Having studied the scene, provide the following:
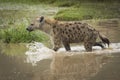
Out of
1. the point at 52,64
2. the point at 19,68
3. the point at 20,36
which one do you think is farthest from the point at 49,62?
the point at 20,36

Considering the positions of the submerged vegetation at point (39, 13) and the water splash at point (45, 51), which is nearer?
the water splash at point (45, 51)

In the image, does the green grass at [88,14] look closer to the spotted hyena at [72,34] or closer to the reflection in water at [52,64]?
the reflection in water at [52,64]

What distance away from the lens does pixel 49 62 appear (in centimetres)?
1062

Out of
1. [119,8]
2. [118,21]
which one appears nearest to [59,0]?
[119,8]

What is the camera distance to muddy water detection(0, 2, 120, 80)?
917 centimetres

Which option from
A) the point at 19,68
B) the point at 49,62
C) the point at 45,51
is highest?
the point at 19,68

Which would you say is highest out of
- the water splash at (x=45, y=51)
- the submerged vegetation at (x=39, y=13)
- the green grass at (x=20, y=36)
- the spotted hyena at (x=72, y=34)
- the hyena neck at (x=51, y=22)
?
the hyena neck at (x=51, y=22)

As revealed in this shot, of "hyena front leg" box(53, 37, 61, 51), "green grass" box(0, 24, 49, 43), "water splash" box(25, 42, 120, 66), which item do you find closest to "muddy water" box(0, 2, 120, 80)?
"water splash" box(25, 42, 120, 66)

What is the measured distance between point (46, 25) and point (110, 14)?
380 inches

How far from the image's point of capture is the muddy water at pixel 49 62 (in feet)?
30.1

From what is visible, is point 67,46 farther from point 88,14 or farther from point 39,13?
point 39,13

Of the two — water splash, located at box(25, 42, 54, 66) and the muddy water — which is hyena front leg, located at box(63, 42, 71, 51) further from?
water splash, located at box(25, 42, 54, 66)

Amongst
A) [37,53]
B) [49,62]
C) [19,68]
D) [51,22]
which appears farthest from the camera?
[51,22]

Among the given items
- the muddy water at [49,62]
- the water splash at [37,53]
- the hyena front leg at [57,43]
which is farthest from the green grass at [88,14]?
the hyena front leg at [57,43]
